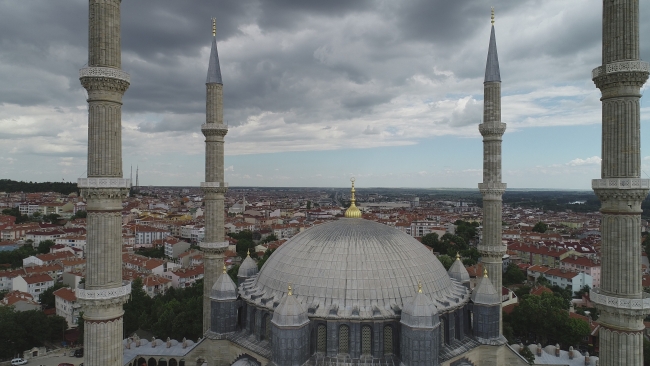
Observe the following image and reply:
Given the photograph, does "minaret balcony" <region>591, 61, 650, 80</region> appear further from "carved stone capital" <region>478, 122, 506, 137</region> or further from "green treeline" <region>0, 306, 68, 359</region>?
"green treeline" <region>0, 306, 68, 359</region>

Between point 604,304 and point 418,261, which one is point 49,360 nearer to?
point 418,261

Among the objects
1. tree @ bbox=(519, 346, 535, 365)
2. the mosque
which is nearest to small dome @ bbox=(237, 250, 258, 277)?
the mosque

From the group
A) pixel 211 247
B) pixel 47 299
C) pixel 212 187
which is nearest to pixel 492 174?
pixel 212 187

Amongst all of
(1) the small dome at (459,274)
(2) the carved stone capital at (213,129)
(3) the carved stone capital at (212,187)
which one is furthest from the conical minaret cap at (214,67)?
(1) the small dome at (459,274)

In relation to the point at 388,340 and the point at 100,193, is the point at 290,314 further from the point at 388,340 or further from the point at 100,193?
the point at 100,193

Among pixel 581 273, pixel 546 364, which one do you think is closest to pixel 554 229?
pixel 581 273

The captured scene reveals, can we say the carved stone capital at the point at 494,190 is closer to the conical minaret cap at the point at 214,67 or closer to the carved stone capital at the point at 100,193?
the conical minaret cap at the point at 214,67
